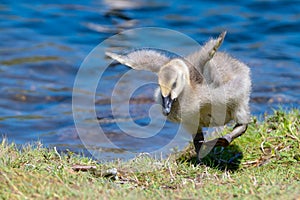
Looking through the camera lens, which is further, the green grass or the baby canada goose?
the baby canada goose

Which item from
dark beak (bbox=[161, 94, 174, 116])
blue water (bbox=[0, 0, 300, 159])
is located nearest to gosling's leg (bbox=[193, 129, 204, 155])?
dark beak (bbox=[161, 94, 174, 116])

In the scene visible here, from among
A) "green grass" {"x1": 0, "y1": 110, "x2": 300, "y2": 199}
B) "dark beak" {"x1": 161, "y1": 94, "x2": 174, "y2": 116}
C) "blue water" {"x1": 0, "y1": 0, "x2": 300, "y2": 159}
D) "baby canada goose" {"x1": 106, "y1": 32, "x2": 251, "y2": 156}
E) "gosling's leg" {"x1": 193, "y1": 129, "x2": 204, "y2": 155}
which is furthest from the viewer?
"blue water" {"x1": 0, "y1": 0, "x2": 300, "y2": 159}

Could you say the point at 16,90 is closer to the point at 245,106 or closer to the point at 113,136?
the point at 113,136

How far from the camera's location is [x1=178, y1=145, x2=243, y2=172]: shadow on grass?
629 cm

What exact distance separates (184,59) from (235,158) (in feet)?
3.89

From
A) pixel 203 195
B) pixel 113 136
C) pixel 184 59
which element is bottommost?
pixel 113 136

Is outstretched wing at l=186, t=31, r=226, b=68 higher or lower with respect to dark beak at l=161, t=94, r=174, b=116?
higher

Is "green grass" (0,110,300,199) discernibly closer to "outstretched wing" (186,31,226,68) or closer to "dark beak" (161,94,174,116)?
"dark beak" (161,94,174,116)

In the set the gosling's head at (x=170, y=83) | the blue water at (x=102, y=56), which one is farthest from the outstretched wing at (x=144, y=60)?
the blue water at (x=102, y=56)

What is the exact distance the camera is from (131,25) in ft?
45.6

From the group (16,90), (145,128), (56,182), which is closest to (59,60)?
(16,90)

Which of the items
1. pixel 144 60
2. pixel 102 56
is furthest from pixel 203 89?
pixel 102 56

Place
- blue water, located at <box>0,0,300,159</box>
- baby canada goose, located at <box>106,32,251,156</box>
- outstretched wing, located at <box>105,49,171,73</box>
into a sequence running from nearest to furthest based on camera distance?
baby canada goose, located at <box>106,32,251,156</box>
outstretched wing, located at <box>105,49,171,73</box>
blue water, located at <box>0,0,300,159</box>

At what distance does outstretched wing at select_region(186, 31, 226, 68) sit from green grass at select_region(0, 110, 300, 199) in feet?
3.25
